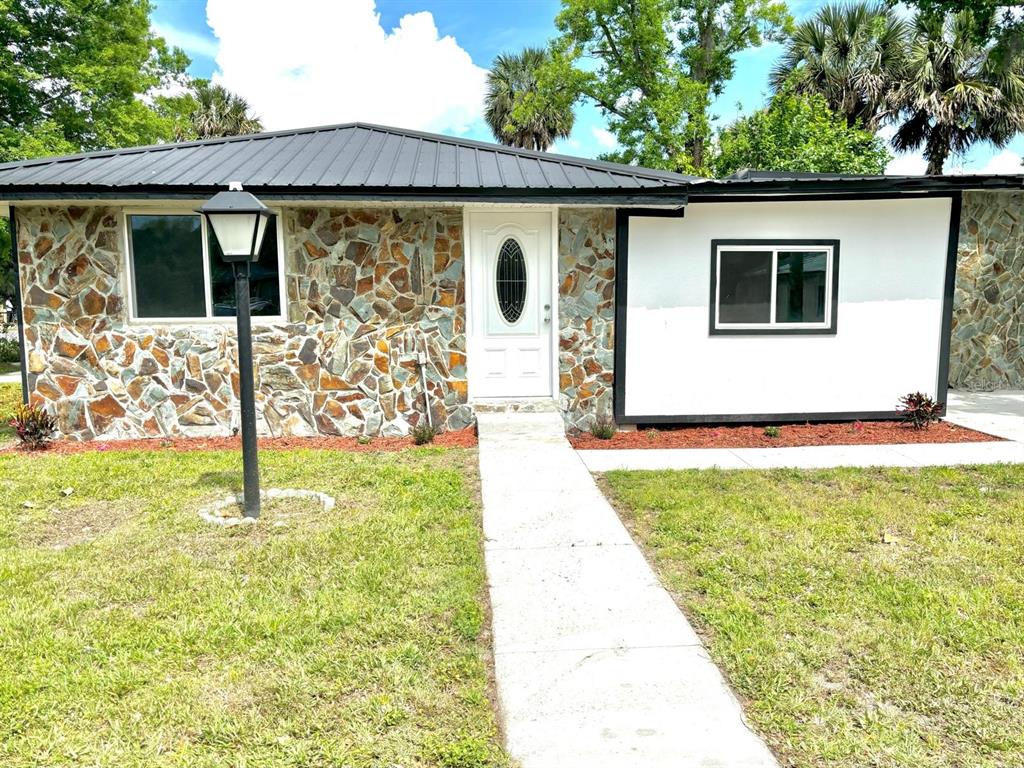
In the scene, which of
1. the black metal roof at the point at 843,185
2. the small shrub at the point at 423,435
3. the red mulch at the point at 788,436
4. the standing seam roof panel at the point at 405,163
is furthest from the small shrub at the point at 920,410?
the standing seam roof panel at the point at 405,163

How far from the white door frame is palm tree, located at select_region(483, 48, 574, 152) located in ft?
72.5

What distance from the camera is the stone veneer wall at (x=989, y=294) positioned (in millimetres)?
10750

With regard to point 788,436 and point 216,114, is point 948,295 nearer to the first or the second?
point 788,436

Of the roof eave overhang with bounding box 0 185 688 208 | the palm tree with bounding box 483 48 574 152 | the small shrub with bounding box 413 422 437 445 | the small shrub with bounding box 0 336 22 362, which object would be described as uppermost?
the palm tree with bounding box 483 48 574 152

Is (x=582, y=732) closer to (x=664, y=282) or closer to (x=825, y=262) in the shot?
(x=664, y=282)

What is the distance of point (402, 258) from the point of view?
7.76 m

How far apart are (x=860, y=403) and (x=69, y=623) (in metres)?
8.24

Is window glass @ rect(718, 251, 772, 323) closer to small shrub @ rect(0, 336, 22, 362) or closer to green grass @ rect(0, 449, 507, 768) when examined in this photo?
green grass @ rect(0, 449, 507, 768)

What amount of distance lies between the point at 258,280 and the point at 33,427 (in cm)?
281

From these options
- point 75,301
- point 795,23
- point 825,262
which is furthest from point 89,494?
point 795,23

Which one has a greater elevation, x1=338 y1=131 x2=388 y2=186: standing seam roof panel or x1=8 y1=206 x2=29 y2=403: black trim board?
x1=338 y1=131 x2=388 y2=186: standing seam roof panel

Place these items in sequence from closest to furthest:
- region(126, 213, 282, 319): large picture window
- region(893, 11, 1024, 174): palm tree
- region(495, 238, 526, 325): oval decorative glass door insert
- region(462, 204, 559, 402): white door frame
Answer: region(126, 213, 282, 319): large picture window → region(462, 204, 559, 402): white door frame → region(495, 238, 526, 325): oval decorative glass door insert → region(893, 11, 1024, 174): palm tree

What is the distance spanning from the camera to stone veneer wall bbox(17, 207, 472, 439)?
7551mm

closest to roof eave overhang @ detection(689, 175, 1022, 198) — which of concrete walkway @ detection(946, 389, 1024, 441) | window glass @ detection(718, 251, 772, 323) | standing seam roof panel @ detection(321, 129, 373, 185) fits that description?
window glass @ detection(718, 251, 772, 323)
